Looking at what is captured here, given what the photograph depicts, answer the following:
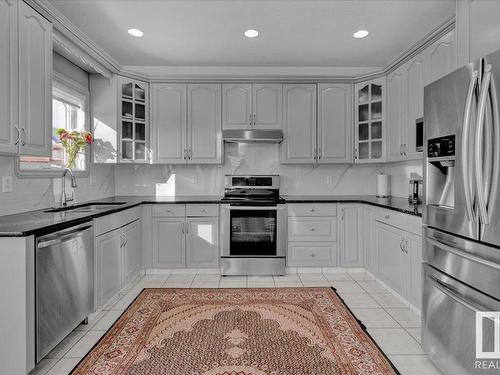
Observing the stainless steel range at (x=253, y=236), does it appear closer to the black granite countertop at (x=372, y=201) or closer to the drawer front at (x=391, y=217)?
the black granite countertop at (x=372, y=201)

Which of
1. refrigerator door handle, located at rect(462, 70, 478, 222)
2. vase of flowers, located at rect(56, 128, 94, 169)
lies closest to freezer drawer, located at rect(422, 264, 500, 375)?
refrigerator door handle, located at rect(462, 70, 478, 222)

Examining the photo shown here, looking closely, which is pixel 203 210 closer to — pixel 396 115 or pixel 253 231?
pixel 253 231

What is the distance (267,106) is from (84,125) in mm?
2197

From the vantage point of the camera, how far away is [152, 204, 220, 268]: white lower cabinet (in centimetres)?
394

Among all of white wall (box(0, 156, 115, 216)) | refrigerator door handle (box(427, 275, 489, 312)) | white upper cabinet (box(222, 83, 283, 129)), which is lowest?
refrigerator door handle (box(427, 275, 489, 312))

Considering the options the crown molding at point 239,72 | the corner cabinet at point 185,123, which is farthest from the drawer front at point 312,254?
the crown molding at point 239,72

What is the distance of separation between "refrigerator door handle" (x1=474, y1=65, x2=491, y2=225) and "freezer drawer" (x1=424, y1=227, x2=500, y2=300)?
167 mm

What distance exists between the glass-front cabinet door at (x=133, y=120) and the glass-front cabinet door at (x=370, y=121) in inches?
106

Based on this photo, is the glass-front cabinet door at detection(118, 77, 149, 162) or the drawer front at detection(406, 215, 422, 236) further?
the glass-front cabinet door at detection(118, 77, 149, 162)

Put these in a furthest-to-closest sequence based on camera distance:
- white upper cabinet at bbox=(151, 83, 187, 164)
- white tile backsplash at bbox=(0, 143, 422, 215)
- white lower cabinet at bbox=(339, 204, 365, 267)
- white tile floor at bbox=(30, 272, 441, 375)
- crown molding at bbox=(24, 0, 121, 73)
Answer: white tile backsplash at bbox=(0, 143, 422, 215) → white upper cabinet at bbox=(151, 83, 187, 164) → white lower cabinet at bbox=(339, 204, 365, 267) → crown molding at bbox=(24, 0, 121, 73) → white tile floor at bbox=(30, 272, 441, 375)

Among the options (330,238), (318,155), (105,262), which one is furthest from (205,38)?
(330,238)

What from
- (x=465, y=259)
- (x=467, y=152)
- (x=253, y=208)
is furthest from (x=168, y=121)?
(x=465, y=259)

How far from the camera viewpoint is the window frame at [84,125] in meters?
2.69

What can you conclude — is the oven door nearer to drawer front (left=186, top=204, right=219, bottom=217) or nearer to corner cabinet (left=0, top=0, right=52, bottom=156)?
drawer front (left=186, top=204, right=219, bottom=217)
